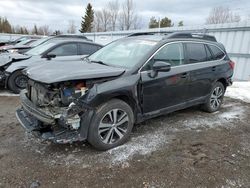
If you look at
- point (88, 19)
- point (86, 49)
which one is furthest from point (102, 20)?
point (86, 49)

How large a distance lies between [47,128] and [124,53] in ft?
6.24

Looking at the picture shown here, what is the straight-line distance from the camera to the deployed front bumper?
308 cm

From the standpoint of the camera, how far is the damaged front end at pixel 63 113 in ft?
10.1

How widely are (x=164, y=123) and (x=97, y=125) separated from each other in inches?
73.3

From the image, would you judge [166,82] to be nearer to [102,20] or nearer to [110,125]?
[110,125]

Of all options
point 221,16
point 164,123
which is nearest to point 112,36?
point 164,123

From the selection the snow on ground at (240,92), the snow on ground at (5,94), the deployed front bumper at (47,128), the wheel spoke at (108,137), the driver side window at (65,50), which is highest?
the driver side window at (65,50)

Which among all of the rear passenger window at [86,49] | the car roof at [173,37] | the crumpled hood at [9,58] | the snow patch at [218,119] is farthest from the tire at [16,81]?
the snow patch at [218,119]

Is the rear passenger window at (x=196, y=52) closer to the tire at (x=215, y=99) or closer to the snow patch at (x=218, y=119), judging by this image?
the tire at (x=215, y=99)

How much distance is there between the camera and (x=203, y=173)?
120 inches

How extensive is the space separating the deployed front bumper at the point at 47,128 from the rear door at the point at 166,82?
131 centimetres

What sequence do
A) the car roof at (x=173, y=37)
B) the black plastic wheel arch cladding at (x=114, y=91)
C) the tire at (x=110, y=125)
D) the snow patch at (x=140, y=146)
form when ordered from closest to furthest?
the black plastic wheel arch cladding at (x=114, y=91), the tire at (x=110, y=125), the snow patch at (x=140, y=146), the car roof at (x=173, y=37)

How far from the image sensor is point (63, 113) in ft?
10.1

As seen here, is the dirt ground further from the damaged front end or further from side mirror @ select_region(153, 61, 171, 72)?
side mirror @ select_region(153, 61, 171, 72)
